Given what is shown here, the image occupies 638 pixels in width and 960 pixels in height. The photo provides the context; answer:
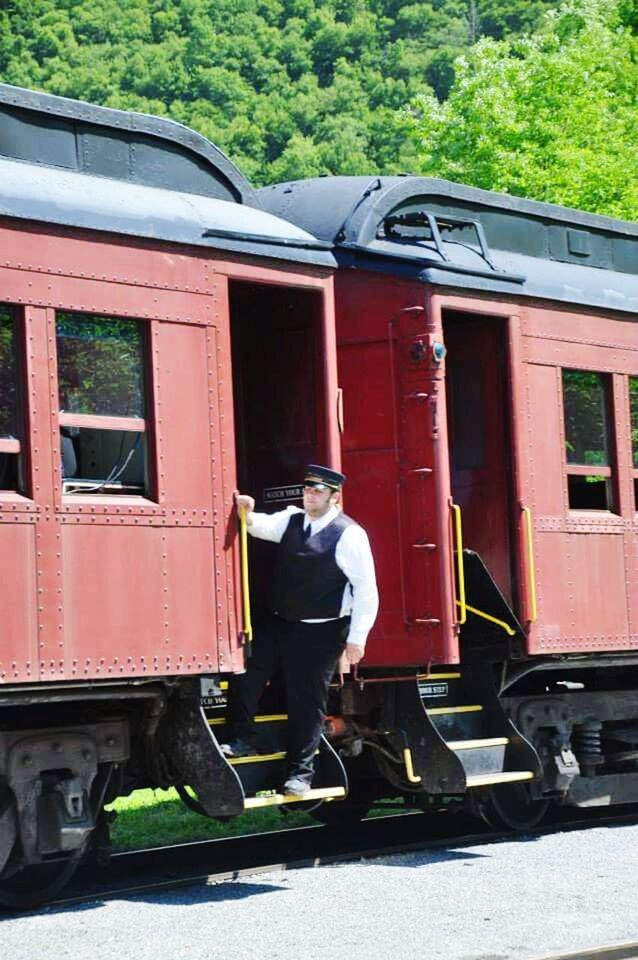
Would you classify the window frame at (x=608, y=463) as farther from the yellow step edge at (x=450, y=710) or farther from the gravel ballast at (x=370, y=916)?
the gravel ballast at (x=370, y=916)

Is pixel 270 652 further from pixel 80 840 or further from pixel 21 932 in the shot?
pixel 21 932

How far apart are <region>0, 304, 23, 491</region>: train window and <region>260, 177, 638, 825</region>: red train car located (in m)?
2.84

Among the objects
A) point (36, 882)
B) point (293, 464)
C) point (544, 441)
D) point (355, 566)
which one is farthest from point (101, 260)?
point (544, 441)

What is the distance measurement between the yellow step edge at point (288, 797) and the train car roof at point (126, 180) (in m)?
A: 2.88

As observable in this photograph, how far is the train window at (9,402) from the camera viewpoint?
285 inches

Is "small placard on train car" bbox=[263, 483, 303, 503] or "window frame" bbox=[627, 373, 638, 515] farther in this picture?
"window frame" bbox=[627, 373, 638, 515]

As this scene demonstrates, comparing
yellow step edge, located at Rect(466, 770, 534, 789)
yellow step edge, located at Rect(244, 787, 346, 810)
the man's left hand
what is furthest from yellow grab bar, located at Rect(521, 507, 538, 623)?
yellow step edge, located at Rect(244, 787, 346, 810)

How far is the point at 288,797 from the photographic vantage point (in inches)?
329

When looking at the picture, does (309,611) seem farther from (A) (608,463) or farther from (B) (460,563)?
(A) (608,463)

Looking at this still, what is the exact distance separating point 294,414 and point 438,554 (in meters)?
1.21

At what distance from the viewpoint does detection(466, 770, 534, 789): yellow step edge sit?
9523 millimetres

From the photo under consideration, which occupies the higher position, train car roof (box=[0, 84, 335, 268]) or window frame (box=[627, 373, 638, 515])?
train car roof (box=[0, 84, 335, 268])

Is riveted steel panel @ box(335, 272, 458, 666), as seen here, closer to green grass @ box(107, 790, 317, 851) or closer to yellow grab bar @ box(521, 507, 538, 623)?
yellow grab bar @ box(521, 507, 538, 623)

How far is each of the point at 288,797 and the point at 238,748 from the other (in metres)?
0.38
